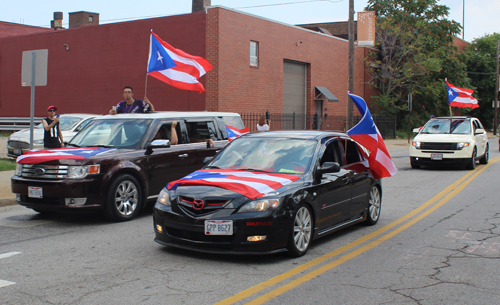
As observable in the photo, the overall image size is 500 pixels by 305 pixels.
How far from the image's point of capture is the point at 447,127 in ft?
59.4

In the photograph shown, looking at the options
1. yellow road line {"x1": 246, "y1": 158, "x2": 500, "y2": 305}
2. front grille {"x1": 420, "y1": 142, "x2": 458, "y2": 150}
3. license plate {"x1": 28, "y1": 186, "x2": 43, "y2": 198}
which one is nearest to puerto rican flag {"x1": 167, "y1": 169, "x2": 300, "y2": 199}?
yellow road line {"x1": 246, "y1": 158, "x2": 500, "y2": 305}

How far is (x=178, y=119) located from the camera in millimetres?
9922

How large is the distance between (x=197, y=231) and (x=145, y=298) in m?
1.28

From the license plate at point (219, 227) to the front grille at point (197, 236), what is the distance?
0.07 meters

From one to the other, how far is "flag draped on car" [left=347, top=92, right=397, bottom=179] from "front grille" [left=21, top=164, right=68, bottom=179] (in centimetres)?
449

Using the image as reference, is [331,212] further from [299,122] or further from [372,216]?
[299,122]

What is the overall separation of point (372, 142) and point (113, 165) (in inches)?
162

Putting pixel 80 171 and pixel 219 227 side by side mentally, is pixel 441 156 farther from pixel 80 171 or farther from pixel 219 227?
pixel 219 227

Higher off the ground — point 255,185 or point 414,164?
point 255,185

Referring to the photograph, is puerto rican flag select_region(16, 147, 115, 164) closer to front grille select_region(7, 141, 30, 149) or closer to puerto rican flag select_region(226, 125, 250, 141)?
puerto rican flag select_region(226, 125, 250, 141)

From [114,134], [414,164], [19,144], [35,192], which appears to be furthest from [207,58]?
[35,192]

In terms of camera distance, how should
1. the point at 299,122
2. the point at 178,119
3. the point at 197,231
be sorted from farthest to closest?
the point at 299,122
the point at 178,119
the point at 197,231

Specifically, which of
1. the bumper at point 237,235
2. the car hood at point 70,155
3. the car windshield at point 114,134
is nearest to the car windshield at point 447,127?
the car windshield at point 114,134

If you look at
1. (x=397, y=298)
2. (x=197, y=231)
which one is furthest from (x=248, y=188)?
(x=397, y=298)
